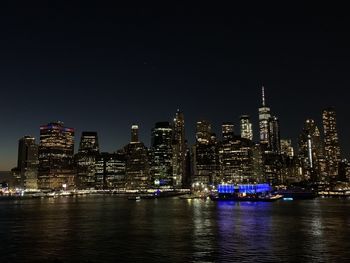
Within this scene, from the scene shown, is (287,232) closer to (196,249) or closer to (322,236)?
(322,236)

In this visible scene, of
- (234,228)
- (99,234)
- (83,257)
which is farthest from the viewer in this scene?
(234,228)

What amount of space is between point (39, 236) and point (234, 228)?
119ft

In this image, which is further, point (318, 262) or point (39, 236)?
point (39, 236)

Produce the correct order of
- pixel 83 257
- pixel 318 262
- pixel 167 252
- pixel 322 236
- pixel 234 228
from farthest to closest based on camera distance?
pixel 234 228
pixel 322 236
pixel 167 252
pixel 83 257
pixel 318 262

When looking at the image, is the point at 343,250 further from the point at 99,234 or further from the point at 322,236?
the point at 99,234

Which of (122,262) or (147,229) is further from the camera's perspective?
(147,229)

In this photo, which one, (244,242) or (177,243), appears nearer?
(244,242)

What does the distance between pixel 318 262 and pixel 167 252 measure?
19047 mm

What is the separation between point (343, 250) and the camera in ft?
181

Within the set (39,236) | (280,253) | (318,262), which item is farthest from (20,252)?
(318,262)

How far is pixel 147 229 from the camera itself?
271ft

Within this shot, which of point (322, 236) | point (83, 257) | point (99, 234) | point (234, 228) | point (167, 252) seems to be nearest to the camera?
point (83, 257)

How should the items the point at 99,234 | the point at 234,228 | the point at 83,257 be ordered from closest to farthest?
the point at 83,257 → the point at 99,234 → the point at 234,228

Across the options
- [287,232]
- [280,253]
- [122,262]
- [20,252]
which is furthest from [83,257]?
[287,232]
